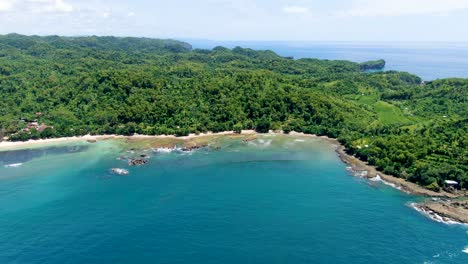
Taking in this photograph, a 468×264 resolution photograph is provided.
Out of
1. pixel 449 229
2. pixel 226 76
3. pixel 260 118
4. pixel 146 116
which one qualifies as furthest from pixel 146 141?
pixel 449 229

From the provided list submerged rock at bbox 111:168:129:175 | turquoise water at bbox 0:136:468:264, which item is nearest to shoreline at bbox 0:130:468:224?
turquoise water at bbox 0:136:468:264

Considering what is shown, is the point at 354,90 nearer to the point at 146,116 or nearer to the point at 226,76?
the point at 226,76

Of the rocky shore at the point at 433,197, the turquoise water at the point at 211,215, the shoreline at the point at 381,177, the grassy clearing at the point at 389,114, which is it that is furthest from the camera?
the grassy clearing at the point at 389,114

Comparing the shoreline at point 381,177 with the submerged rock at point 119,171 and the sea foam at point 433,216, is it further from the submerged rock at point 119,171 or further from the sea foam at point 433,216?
the submerged rock at point 119,171

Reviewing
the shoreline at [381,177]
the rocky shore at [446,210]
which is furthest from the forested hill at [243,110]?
the rocky shore at [446,210]

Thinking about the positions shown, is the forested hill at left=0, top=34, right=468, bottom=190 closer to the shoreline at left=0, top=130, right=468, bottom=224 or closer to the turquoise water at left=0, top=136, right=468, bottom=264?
the shoreline at left=0, top=130, right=468, bottom=224

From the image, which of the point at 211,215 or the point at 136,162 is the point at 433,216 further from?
the point at 136,162
